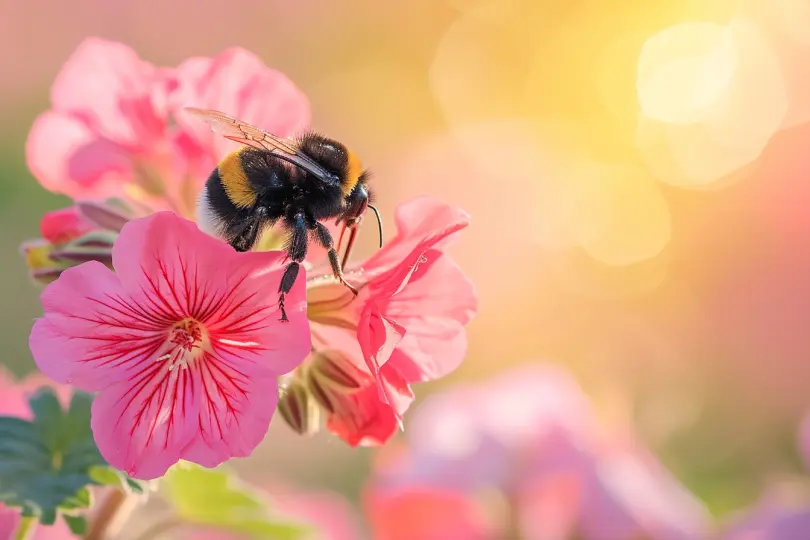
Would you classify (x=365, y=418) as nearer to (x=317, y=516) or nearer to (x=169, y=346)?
(x=169, y=346)

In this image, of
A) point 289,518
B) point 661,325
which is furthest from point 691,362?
point 289,518

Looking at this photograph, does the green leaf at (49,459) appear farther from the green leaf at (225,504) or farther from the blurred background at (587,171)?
the blurred background at (587,171)

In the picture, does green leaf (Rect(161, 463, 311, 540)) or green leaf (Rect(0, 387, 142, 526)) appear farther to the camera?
green leaf (Rect(161, 463, 311, 540))

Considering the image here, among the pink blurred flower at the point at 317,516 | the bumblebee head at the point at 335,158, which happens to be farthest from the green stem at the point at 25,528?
the pink blurred flower at the point at 317,516

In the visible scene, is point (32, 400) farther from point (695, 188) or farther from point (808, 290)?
point (695, 188)

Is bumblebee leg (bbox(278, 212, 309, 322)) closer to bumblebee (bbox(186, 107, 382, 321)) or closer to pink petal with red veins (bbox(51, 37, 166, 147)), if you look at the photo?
bumblebee (bbox(186, 107, 382, 321))

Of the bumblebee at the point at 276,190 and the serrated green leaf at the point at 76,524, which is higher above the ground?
the bumblebee at the point at 276,190

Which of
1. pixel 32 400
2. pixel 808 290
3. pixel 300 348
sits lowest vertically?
pixel 808 290

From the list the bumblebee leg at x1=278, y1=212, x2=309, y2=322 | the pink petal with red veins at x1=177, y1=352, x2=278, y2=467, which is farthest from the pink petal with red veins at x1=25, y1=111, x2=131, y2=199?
the pink petal with red veins at x1=177, y1=352, x2=278, y2=467
